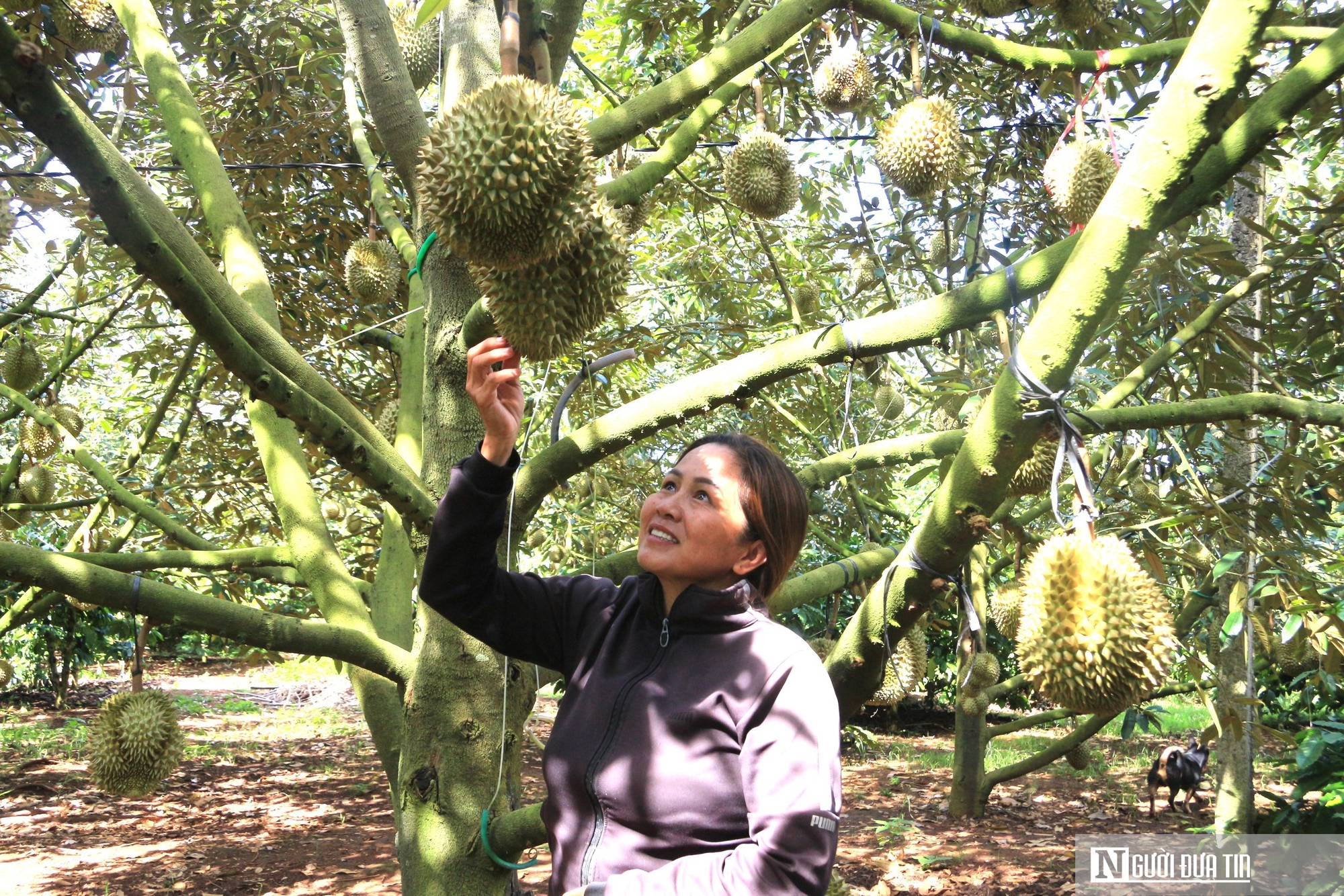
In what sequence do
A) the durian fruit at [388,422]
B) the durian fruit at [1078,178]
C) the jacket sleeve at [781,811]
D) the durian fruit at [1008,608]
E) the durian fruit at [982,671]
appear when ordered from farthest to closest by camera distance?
1. the durian fruit at [388,422]
2. the durian fruit at [982,671]
3. the durian fruit at [1008,608]
4. the durian fruit at [1078,178]
5. the jacket sleeve at [781,811]

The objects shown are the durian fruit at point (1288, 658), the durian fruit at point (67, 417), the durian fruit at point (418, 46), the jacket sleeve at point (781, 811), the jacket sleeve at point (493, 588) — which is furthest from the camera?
the durian fruit at point (67, 417)

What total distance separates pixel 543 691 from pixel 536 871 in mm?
6779

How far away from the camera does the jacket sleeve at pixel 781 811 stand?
1.31 metres

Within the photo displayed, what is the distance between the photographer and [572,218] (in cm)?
157

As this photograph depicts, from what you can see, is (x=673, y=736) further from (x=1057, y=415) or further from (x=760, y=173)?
(x=760, y=173)

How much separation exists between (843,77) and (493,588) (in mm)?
2113

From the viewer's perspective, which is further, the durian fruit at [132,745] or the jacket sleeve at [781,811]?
the durian fruit at [132,745]

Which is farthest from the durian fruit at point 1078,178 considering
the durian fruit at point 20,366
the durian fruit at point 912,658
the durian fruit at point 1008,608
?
the durian fruit at point 20,366

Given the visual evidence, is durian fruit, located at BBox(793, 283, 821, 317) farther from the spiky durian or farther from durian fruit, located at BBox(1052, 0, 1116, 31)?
durian fruit, located at BBox(1052, 0, 1116, 31)

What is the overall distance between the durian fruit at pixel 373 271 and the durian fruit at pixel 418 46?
637mm

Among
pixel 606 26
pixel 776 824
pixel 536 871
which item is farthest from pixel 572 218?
pixel 606 26

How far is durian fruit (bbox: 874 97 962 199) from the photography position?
2.57 meters

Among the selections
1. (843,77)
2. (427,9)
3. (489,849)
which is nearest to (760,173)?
(843,77)

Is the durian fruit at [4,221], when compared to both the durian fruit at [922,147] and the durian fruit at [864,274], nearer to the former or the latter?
the durian fruit at [922,147]
